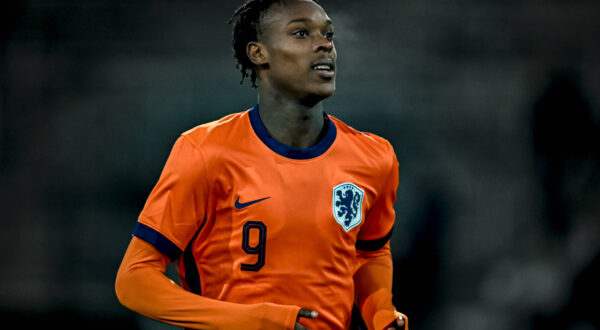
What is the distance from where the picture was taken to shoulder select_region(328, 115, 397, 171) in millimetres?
1905

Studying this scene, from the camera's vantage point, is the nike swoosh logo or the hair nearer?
the nike swoosh logo

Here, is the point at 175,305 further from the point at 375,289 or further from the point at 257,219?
the point at 375,289

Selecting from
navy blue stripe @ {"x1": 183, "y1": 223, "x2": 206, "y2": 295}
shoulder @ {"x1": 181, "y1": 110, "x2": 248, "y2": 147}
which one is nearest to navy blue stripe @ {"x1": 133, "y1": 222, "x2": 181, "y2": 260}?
navy blue stripe @ {"x1": 183, "y1": 223, "x2": 206, "y2": 295}

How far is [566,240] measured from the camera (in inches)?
132

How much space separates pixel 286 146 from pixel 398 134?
167cm

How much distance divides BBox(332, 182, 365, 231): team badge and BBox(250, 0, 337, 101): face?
0.85 feet

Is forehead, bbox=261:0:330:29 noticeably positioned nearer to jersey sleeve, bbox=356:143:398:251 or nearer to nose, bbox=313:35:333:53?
nose, bbox=313:35:333:53

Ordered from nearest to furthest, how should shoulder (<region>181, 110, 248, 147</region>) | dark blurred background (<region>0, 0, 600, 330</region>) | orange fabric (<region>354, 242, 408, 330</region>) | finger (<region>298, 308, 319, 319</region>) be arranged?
finger (<region>298, 308, 319, 319</region>) → shoulder (<region>181, 110, 248, 147</region>) → orange fabric (<region>354, 242, 408, 330</region>) → dark blurred background (<region>0, 0, 600, 330</region>)

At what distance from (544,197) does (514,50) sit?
0.77 meters

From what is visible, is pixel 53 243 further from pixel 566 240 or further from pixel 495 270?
pixel 566 240

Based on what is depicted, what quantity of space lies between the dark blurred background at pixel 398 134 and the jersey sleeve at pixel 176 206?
1685 mm

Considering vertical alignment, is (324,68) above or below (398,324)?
above

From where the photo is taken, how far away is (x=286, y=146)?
5.88 feet

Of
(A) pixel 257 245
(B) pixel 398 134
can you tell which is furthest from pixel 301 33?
(B) pixel 398 134
